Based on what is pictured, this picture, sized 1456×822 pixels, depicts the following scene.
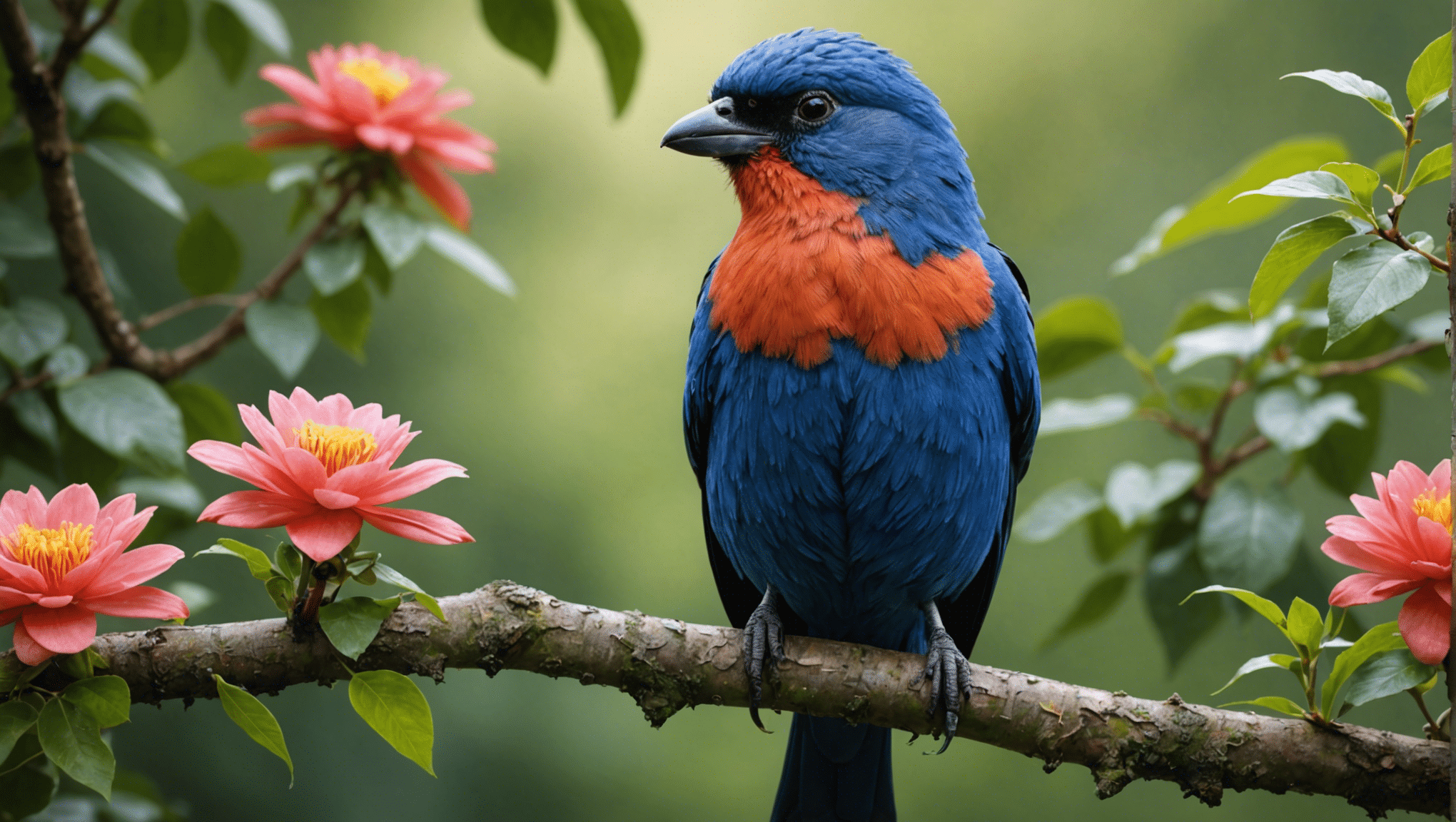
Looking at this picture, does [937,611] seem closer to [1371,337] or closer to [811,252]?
[811,252]

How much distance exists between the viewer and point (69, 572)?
1.20 m

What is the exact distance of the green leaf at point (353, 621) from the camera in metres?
1.28

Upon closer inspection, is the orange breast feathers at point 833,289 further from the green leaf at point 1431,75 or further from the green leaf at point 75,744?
the green leaf at point 75,744

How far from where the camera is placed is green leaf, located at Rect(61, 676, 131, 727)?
1236 millimetres

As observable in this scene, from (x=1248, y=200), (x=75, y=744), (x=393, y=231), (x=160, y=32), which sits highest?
(x=1248, y=200)

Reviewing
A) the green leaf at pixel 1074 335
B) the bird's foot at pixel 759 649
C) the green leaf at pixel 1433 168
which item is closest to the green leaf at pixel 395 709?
the bird's foot at pixel 759 649

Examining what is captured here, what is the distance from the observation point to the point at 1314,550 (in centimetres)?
323

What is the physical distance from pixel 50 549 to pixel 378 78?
1.31 m

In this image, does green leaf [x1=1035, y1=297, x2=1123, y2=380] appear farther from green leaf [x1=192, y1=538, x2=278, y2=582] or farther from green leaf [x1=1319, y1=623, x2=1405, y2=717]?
green leaf [x1=192, y1=538, x2=278, y2=582]

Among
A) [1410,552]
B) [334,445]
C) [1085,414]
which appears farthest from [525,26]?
[1410,552]

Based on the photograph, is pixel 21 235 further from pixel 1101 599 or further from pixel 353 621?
pixel 1101 599

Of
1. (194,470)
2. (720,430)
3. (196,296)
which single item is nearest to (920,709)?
(720,430)

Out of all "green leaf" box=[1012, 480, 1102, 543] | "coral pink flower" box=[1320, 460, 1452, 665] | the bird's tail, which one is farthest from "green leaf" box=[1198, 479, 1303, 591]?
"coral pink flower" box=[1320, 460, 1452, 665]

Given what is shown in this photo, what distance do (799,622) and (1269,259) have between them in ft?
3.74
